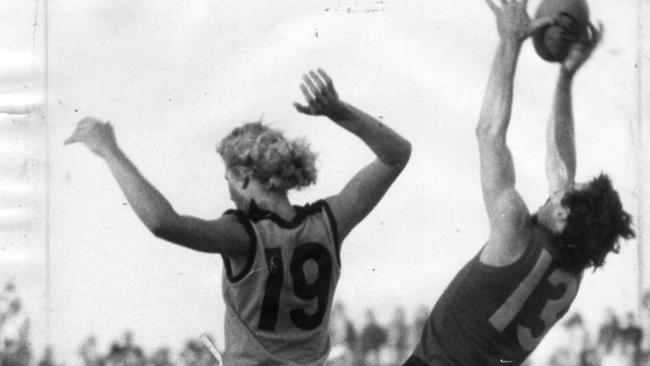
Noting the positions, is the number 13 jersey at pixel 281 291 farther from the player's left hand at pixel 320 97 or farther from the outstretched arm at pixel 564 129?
the outstretched arm at pixel 564 129

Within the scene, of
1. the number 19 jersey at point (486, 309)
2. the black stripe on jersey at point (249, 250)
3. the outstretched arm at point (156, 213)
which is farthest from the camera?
the number 19 jersey at point (486, 309)

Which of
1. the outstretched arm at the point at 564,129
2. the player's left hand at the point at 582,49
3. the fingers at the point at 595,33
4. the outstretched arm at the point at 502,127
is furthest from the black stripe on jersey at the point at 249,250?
the fingers at the point at 595,33

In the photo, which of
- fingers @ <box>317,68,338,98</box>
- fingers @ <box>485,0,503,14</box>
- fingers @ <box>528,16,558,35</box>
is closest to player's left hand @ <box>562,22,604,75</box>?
fingers @ <box>528,16,558,35</box>

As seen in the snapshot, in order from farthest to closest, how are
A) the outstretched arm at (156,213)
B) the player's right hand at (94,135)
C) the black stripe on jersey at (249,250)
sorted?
the player's right hand at (94,135) < the black stripe on jersey at (249,250) < the outstretched arm at (156,213)

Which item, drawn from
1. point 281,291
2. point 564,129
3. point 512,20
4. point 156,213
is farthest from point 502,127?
point 156,213

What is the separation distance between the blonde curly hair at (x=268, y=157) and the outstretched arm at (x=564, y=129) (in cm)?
72

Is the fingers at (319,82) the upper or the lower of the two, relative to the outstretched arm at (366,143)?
upper

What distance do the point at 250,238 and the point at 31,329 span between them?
0.71 meters

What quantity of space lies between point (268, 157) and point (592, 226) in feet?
3.27

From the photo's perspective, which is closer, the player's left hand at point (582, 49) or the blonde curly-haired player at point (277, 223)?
the blonde curly-haired player at point (277, 223)

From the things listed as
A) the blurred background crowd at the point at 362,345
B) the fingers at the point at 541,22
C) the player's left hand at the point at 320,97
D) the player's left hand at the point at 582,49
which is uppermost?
the fingers at the point at 541,22

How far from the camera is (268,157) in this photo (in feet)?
11.7

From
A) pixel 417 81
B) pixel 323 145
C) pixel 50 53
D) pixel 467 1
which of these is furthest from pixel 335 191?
pixel 50 53

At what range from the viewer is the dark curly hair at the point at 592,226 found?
12.2 feet
